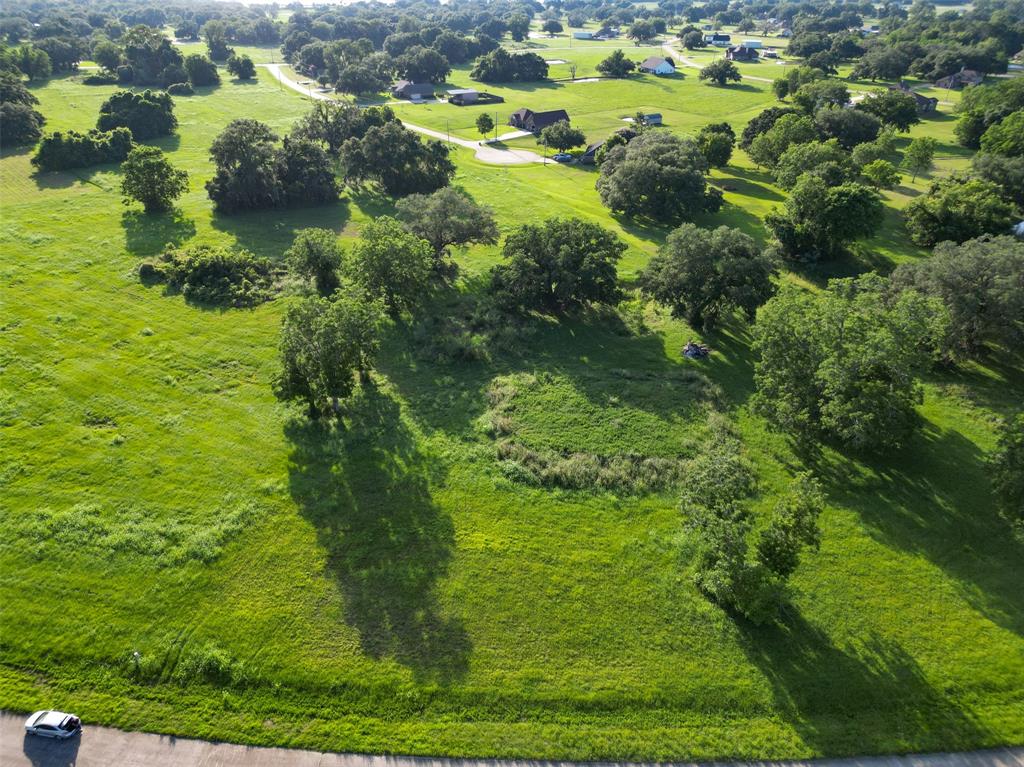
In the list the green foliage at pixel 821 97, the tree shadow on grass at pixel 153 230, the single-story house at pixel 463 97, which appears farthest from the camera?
the single-story house at pixel 463 97

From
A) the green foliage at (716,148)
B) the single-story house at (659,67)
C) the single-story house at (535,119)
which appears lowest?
the single-story house at (535,119)

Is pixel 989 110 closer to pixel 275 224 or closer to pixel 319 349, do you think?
pixel 275 224

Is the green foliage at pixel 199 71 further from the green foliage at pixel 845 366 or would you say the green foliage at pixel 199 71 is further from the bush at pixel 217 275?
the green foliage at pixel 845 366

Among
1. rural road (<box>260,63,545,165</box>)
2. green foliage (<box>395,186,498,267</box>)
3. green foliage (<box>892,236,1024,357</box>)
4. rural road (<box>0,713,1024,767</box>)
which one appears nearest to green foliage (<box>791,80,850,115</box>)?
rural road (<box>260,63,545,165</box>)

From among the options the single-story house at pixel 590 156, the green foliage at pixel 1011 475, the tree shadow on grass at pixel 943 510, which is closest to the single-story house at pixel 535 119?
the single-story house at pixel 590 156

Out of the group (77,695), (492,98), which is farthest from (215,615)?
(492,98)

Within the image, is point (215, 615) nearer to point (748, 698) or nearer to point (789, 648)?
point (748, 698)

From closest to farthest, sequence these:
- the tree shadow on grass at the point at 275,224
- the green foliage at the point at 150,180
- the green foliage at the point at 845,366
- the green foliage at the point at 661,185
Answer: the green foliage at the point at 845,366 → the tree shadow on grass at the point at 275,224 → the green foliage at the point at 150,180 → the green foliage at the point at 661,185

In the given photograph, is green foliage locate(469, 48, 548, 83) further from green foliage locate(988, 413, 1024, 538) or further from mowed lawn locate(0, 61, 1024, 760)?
green foliage locate(988, 413, 1024, 538)
